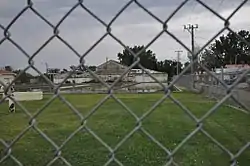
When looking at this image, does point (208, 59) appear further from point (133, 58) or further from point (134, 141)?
point (134, 141)

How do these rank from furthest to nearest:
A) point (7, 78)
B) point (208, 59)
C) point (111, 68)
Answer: point (208, 59) → point (7, 78) → point (111, 68)

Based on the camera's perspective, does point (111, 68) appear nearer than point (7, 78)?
Yes

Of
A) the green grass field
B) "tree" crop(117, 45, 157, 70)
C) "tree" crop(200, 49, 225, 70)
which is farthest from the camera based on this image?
the green grass field

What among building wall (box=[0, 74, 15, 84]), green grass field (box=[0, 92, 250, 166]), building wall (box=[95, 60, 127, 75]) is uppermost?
building wall (box=[95, 60, 127, 75])

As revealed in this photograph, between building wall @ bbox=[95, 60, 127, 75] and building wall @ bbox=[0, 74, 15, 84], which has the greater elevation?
building wall @ bbox=[95, 60, 127, 75]

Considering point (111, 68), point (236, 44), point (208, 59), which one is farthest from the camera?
point (208, 59)

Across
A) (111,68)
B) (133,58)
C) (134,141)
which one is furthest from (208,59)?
(134,141)

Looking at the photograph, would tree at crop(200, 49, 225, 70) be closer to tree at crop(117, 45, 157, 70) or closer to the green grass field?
tree at crop(117, 45, 157, 70)

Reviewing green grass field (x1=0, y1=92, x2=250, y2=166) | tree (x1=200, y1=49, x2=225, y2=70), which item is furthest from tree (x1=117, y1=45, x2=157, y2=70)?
green grass field (x1=0, y1=92, x2=250, y2=166)

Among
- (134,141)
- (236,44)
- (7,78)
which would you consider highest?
(236,44)

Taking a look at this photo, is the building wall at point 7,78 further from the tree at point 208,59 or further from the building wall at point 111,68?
the tree at point 208,59

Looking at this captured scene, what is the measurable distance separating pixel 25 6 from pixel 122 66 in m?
0.54

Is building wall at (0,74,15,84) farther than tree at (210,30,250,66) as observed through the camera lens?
Yes

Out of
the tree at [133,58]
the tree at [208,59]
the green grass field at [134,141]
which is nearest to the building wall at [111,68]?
the tree at [133,58]
